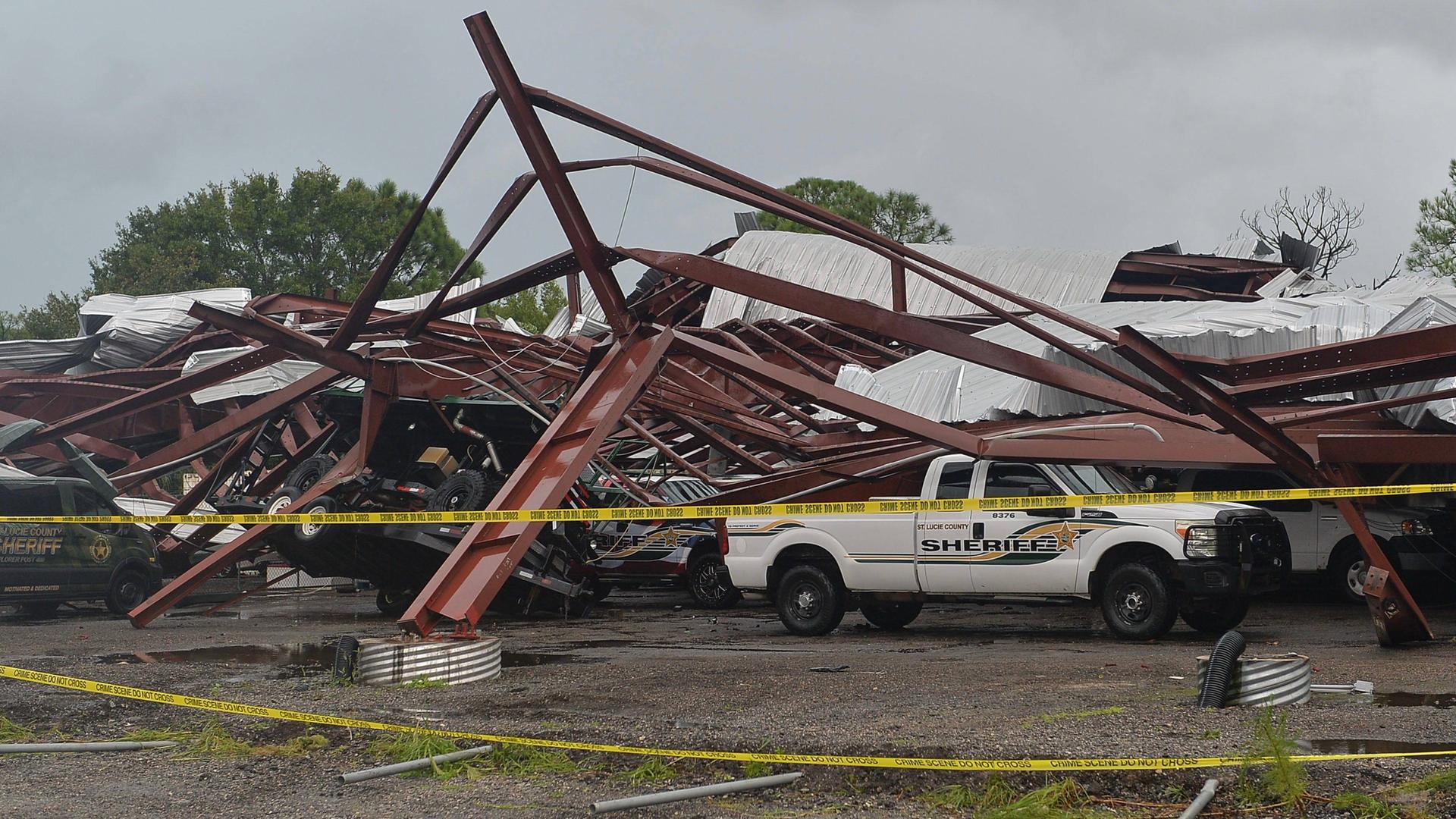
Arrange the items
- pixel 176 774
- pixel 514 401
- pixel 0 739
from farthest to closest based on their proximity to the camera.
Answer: pixel 514 401 → pixel 0 739 → pixel 176 774

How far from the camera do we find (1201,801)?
4906mm

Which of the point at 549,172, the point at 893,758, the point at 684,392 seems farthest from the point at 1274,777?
the point at 684,392

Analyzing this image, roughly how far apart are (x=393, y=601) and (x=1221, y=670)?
1236cm

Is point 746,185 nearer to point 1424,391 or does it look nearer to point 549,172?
point 549,172

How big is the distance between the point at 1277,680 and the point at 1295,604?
1081 centimetres

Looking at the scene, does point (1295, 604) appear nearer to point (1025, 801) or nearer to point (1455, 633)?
point (1455, 633)

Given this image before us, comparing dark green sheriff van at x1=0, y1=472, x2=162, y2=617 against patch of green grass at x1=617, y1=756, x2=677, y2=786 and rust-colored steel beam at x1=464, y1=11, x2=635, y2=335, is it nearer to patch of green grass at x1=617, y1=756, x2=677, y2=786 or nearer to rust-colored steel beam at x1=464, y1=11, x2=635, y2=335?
rust-colored steel beam at x1=464, y1=11, x2=635, y2=335

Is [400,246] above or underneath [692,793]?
above

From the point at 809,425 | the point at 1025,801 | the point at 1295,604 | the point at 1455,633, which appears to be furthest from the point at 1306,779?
the point at 1295,604

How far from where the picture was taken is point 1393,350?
9203mm

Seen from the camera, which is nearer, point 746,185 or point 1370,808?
point 1370,808

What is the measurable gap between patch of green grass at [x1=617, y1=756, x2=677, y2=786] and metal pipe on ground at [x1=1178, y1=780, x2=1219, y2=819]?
88.5 inches

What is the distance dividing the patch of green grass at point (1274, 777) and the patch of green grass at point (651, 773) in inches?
97.8

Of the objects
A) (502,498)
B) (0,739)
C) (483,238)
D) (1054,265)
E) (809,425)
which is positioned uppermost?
(1054,265)
